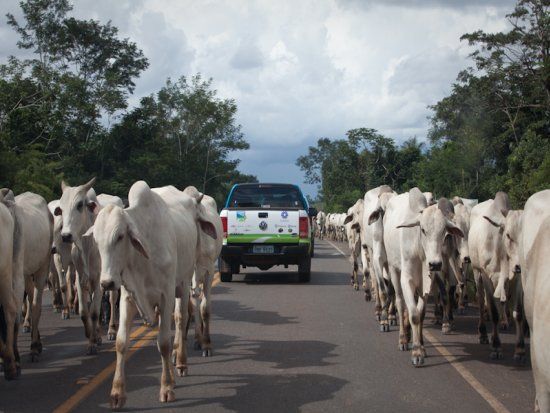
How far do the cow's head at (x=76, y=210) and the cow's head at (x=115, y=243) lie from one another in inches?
121

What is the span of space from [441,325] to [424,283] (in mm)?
Result: 2766

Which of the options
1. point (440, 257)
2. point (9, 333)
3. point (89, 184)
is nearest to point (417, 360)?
point (440, 257)

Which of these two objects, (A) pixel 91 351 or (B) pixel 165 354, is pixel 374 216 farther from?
(B) pixel 165 354

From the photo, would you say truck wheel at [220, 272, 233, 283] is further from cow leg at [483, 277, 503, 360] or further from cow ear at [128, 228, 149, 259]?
cow ear at [128, 228, 149, 259]

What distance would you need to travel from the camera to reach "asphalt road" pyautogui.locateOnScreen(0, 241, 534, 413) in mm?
7105

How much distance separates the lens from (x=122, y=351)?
701 centimetres

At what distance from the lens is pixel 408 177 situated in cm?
6444

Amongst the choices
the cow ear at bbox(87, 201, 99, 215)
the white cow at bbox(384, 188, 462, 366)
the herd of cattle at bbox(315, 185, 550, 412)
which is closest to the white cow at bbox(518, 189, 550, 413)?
the herd of cattle at bbox(315, 185, 550, 412)

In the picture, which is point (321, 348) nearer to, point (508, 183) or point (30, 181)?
point (30, 181)

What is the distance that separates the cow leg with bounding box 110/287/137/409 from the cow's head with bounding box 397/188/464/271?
3.50m

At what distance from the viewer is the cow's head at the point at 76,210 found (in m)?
10.1

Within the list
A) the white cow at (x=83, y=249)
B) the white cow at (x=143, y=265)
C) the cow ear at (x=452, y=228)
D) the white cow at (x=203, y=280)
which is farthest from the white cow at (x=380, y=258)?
the white cow at (x=143, y=265)

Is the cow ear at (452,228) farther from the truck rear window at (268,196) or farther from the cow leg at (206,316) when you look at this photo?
the truck rear window at (268,196)

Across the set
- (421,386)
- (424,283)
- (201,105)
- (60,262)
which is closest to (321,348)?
(424,283)
